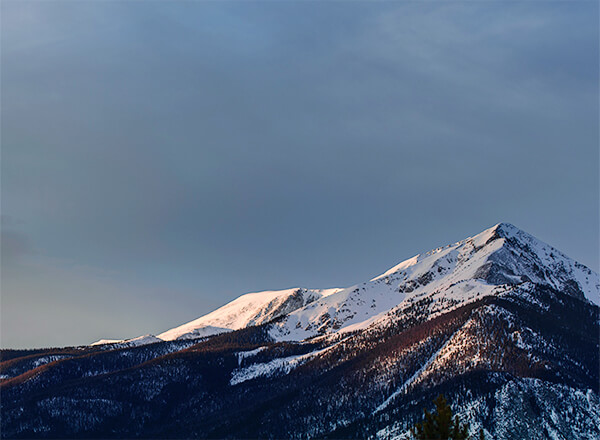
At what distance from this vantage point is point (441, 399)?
9244 centimetres

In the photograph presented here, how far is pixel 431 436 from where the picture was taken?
89.4 meters

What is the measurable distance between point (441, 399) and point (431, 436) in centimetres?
518
